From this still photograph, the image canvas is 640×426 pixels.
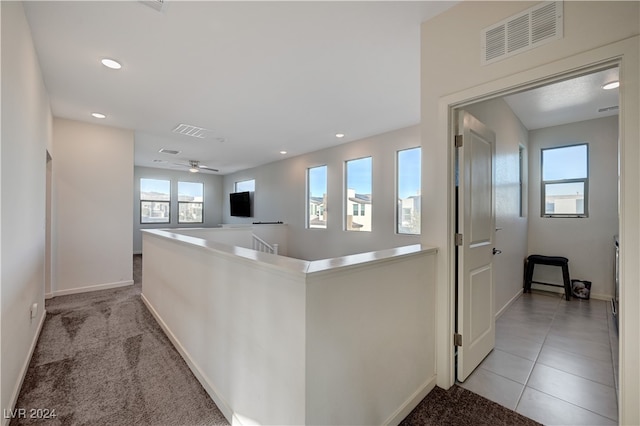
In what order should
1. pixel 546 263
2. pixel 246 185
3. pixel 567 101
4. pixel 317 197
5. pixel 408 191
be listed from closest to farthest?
pixel 567 101
pixel 546 263
pixel 408 191
pixel 317 197
pixel 246 185

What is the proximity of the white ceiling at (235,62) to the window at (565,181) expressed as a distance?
2.30 m

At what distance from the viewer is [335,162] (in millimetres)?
5938

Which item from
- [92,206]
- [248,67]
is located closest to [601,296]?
[248,67]

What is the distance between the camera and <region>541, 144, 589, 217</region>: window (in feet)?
13.4

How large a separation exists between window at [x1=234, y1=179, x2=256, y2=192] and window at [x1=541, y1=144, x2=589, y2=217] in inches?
279

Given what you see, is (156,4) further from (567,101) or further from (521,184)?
(521,184)

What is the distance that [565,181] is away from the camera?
13.8ft

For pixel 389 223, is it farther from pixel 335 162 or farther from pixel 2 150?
pixel 2 150

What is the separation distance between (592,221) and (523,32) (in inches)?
153

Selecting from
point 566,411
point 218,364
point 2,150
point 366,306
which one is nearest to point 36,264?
point 2,150

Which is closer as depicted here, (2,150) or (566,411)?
(2,150)

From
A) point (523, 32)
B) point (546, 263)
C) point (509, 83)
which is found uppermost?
point (523, 32)

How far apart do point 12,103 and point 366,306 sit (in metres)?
2.60

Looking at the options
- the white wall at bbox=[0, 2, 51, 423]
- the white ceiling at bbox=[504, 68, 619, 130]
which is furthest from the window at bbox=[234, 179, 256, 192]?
the white ceiling at bbox=[504, 68, 619, 130]
